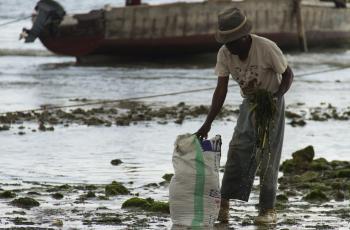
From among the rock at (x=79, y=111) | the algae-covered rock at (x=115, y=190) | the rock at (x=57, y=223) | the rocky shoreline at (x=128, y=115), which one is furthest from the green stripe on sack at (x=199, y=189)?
the rock at (x=79, y=111)

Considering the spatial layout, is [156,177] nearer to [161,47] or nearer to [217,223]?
[217,223]

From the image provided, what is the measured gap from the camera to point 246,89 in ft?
25.5

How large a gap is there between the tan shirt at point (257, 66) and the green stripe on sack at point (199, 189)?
0.70m

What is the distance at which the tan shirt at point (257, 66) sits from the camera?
7586 mm

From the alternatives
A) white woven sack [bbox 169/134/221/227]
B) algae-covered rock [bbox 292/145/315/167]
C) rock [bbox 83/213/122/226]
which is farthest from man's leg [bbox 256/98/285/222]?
algae-covered rock [bbox 292/145/315/167]

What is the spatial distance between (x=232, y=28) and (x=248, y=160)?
105 cm

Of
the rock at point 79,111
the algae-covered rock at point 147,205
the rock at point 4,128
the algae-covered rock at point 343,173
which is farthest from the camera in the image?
the rock at point 79,111

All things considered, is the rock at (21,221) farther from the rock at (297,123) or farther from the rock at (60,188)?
the rock at (297,123)

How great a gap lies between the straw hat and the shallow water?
5.53 ft

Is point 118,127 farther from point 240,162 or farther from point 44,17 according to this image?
point 44,17

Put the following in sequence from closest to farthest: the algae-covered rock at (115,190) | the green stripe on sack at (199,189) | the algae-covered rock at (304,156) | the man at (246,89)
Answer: the green stripe on sack at (199,189) < the man at (246,89) < the algae-covered rock at (115,190) < the algae-covered rock at (304,156)

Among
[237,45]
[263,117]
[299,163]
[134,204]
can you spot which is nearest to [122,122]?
[299,163]

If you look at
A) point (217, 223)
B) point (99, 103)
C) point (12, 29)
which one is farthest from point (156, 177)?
point (12, 29)

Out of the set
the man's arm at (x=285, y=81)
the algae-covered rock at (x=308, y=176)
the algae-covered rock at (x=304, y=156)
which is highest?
the man's arm at (x=285, y=81)
